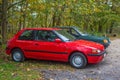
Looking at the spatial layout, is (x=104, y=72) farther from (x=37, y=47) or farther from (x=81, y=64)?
(x=37, y=47)

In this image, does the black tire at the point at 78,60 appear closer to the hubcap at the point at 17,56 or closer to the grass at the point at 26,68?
the grass at the point at 26,68

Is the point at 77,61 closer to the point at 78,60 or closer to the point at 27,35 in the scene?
the point at 78,60

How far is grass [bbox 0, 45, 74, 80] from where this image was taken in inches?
313

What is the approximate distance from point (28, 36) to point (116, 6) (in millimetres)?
25786

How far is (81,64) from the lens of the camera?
9.45 meters

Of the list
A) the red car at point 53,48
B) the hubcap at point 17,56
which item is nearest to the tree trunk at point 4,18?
the red car at point 53,48

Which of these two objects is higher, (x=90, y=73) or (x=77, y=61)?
(x=77, y=61)

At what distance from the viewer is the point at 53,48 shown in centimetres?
984

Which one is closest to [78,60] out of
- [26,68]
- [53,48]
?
[53,48]

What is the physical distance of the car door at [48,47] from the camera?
32.0 ft

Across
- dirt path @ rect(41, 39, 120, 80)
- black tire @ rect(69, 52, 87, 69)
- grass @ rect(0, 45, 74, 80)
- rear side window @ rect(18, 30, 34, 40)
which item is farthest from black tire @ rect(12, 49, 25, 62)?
black tire @ rect(69, 52, 87, 69)

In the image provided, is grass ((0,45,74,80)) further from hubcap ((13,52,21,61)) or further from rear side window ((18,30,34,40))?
rear side window ((18,30,34,40))

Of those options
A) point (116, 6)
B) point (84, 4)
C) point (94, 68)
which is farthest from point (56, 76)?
point (116, 6)

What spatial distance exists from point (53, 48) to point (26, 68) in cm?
139
